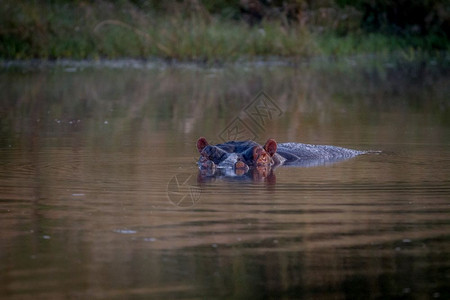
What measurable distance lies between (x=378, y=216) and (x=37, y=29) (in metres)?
18.6

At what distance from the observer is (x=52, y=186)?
867 cm

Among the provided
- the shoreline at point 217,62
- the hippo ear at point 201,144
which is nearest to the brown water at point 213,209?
the hippo ear at point 201,144

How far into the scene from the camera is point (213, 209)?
7.52 m

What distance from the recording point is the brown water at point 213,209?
5492mm

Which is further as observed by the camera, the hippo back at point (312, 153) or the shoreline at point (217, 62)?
the shoreline at point (217, 62)

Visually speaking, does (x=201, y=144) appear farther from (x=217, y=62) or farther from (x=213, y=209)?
(x=217, y=62)

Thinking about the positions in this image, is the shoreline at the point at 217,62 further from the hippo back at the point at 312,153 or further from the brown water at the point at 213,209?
the hippo back at the point at 312,153

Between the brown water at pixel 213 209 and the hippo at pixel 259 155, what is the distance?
0.74 feet

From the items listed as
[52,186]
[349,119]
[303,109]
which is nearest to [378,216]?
[52,186]

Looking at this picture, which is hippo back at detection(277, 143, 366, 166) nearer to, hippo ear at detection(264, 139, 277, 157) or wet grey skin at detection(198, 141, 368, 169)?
wet grey skin at detection(198, 141, 368, 169)

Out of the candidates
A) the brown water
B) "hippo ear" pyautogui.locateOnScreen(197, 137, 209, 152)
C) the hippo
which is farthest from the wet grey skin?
the brown water

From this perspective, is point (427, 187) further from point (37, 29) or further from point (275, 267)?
point (37, 29)

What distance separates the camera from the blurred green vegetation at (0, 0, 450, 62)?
83.2ft

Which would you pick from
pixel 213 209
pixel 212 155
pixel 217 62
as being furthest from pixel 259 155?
pixel 217 62
